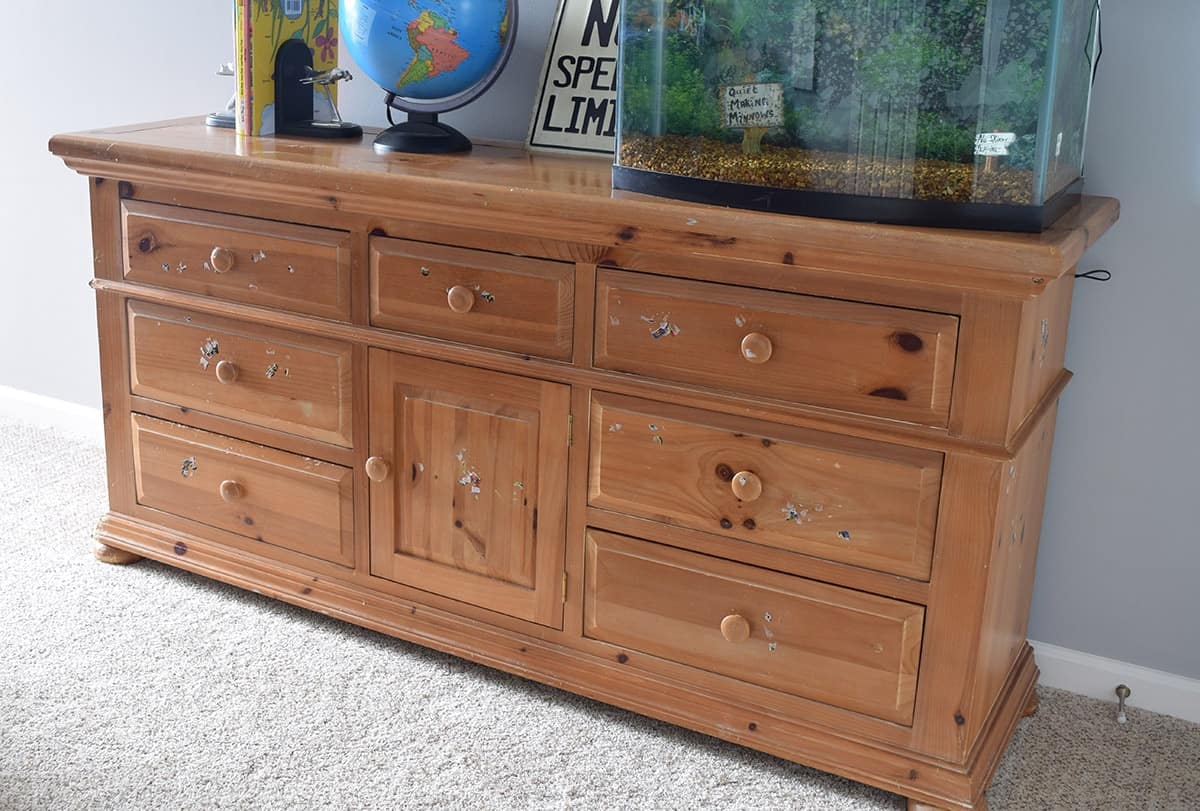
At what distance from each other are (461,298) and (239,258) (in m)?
0.42

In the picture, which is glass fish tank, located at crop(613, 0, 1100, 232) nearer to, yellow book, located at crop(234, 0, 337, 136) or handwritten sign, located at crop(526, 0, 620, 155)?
handwritten sign, located at crop(526, 0, 620, 155)

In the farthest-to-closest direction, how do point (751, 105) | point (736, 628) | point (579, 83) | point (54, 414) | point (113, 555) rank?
point (54, 414) → point (113, 555) → point (579, 83) → point (736, 628) → point (751, 105)

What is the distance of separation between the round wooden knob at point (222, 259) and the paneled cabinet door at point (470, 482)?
0.30 metres

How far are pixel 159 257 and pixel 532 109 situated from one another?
668 millimetres

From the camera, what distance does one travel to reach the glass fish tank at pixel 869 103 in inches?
55.7

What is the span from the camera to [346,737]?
1776 mm

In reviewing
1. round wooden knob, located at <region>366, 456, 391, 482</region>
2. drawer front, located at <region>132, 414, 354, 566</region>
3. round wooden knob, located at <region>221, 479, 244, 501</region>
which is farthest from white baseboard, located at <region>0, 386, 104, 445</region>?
round wooden knob, located at <region>366, 456, 391, 482</region>

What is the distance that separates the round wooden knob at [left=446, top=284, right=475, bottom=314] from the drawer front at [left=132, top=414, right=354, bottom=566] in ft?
1.20

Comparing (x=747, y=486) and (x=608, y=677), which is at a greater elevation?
(x=747, y=486)

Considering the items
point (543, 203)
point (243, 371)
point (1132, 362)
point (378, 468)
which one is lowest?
point (378, 468)

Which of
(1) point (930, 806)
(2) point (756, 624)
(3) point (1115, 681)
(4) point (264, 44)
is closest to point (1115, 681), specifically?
(3) point (1115, 681)

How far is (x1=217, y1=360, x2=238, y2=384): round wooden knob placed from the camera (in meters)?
2.01

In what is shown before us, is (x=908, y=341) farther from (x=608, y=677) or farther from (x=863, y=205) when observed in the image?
(x=608, y=677)

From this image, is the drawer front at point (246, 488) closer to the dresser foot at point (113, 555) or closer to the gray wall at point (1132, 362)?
the dresser foot at point (113, 555)
